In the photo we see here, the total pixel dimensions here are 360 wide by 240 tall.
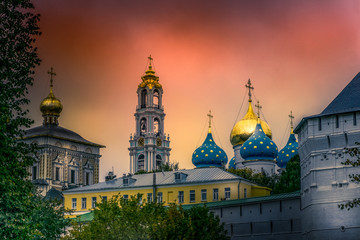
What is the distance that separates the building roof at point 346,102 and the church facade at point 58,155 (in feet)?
167

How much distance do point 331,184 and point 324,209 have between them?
128 centimetres

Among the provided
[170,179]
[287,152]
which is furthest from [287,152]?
[170,179]

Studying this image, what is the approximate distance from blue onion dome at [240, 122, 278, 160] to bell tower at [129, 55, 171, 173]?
24393 millimetres

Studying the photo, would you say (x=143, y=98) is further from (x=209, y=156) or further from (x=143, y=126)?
(x=209, y=156)

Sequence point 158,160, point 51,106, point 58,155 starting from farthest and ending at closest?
point 158,160, point 51,106, point 58,155

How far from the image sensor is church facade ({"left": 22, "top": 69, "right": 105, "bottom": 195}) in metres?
90.6

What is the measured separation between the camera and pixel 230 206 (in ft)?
147

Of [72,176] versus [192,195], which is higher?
[72,176]

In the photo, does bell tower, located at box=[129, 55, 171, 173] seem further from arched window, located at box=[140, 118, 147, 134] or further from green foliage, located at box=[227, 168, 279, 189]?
green foliage, located at box=[227, 168, 279, 189]

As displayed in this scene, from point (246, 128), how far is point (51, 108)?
28.1 metres

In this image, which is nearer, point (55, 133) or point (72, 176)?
point (55, 133)

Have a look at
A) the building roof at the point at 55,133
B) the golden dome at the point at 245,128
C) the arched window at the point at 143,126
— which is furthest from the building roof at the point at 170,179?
the arched window at the point at 143,126

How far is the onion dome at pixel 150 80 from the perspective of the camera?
323ft

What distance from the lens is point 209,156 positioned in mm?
78438
